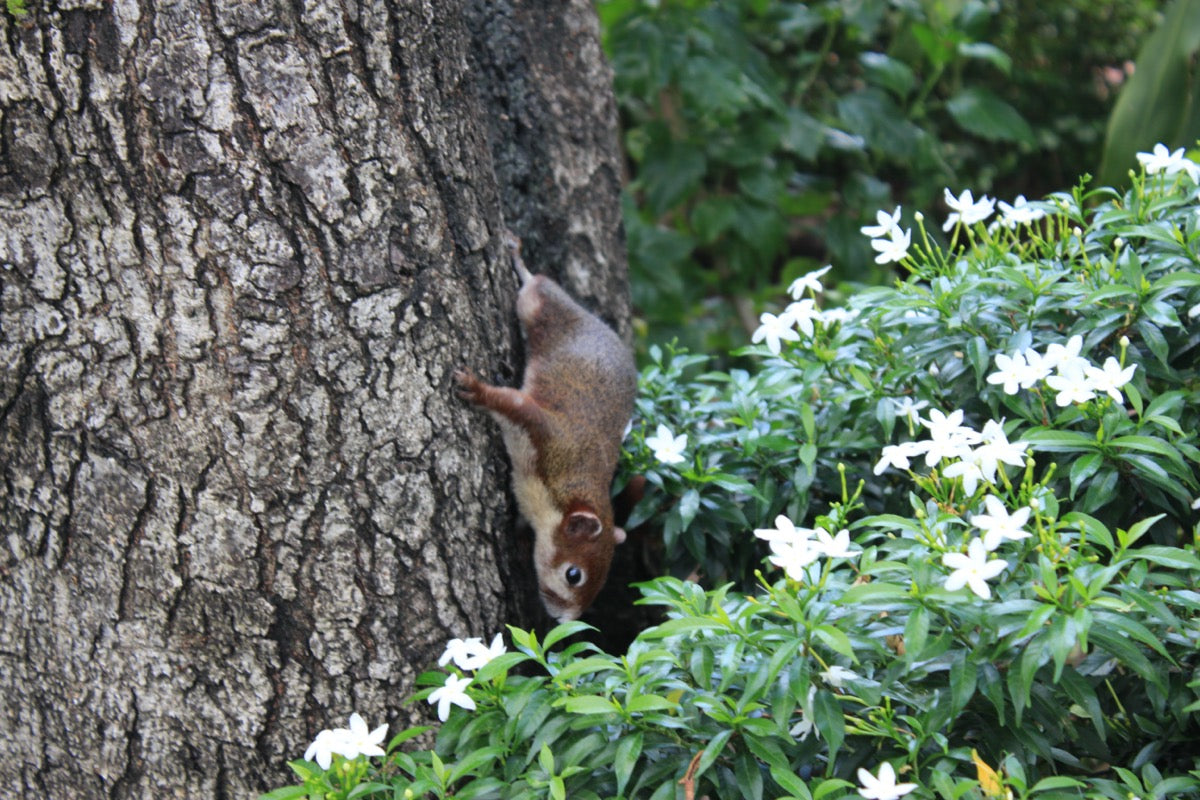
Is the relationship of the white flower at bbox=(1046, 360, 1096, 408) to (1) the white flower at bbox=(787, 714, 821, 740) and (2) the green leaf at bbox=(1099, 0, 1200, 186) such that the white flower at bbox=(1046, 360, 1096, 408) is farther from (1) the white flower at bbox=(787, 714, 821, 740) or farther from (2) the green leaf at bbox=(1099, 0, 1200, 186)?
(2) the green leaf at bbox=(1099, 0, 1200, 186)

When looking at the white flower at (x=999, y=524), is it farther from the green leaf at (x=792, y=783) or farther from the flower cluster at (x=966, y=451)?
the green leaf at (x=792, y=783)

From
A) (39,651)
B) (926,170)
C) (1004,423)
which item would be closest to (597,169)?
(1004,423)

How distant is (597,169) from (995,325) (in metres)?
1.32

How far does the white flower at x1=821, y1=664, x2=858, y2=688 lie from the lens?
1.60 meters

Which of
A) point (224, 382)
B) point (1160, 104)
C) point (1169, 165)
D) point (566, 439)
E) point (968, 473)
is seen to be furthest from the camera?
point (1160, 104)

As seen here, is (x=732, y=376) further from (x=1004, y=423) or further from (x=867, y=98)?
(x=867, y=98)

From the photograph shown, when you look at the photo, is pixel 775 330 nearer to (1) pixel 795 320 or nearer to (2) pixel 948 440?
(1) pixel 795 320

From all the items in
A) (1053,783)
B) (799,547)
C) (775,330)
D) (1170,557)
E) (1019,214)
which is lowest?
(1053,783)

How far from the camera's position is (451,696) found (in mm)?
1754

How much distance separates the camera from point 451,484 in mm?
2166

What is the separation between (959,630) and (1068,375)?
50 cm

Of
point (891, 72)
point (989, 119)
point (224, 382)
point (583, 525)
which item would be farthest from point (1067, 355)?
point (989, 119)

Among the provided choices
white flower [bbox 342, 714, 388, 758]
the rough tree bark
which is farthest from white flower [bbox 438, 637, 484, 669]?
the rough tree bark

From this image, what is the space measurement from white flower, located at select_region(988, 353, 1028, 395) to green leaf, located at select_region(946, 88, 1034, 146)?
2.92m
